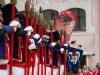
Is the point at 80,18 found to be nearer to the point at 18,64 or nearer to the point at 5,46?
the point at 18,64

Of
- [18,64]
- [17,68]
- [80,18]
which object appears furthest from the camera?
[80,18]

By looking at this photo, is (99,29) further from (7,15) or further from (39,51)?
(7,15)

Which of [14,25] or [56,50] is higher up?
[14,25]

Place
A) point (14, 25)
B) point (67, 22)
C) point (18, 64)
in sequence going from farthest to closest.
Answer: point (67, 22), point (18, 64), point (14, 25)

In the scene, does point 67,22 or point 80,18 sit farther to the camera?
point 80,18

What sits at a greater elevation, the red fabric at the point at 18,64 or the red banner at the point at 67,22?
the red banner at the point at 67,22

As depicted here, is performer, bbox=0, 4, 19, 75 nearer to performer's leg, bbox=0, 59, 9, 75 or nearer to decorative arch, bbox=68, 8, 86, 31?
performer's leg, bbox=0, 59, 9, 75

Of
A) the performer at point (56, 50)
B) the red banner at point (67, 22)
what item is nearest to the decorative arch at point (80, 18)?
the red banner at point (67, 22)

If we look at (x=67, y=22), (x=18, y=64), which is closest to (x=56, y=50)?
(x=18, y=64)

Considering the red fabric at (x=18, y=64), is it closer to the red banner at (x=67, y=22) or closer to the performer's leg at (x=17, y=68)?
the performer's leg at (x=17, y=68)

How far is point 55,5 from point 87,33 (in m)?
3.16

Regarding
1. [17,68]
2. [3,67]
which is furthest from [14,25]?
[17,68]

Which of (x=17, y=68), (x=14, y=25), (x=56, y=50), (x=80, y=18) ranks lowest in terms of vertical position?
(x=17, y=68)

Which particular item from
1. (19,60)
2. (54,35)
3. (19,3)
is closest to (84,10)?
(19,3)
